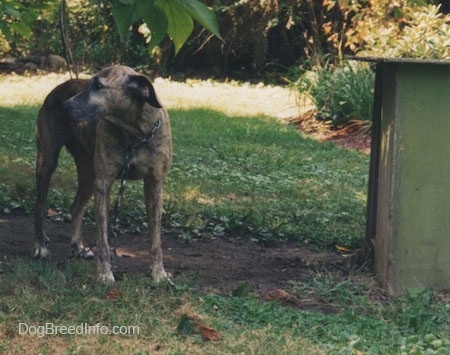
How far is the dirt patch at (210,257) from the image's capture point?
276 inches

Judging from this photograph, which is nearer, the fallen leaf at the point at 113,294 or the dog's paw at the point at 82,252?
the fallen leaf at the point at 113,294

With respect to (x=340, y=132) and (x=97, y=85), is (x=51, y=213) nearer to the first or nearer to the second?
(x=97, y=85)

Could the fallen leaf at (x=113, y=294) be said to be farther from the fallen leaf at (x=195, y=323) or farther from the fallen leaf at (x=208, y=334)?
the fallen leaf at (x=208, y=334)

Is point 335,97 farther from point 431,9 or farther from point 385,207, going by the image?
point 385,207

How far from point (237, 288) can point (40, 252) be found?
184 cm

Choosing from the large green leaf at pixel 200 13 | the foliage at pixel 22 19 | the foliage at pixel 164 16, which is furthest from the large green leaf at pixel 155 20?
the foliage at pixel 22 19

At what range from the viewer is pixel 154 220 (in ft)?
22.6

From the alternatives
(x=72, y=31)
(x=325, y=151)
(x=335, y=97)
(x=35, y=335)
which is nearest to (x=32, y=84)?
(x=72, y=31)

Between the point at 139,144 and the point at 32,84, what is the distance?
14842mm

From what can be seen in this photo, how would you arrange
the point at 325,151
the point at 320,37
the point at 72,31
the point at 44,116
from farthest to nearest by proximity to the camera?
1. the point at 72,31
2. the point at 320,37
3. the point at 325,151
4. the point at 44,116

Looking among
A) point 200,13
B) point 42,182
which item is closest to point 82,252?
point 42,182

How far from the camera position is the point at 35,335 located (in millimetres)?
5074

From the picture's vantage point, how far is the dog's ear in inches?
255

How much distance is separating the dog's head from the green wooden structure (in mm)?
1670
